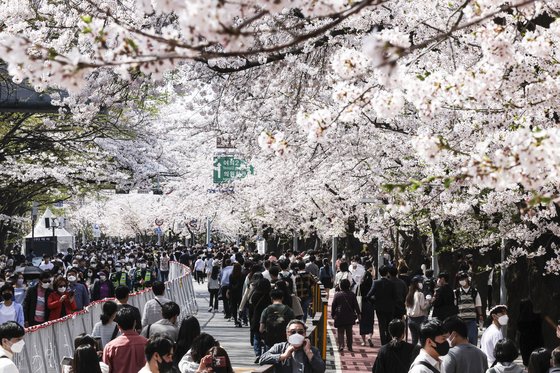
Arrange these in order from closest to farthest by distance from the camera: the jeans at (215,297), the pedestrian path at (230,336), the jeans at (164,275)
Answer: the pedestrian path at (230,336) → the jeans at (215,297) → the jeans at (164,275)

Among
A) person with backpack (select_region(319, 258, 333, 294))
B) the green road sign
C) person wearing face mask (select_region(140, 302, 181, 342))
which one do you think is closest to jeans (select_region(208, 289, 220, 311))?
person with backpack (select_region(319, 258, 333, 294))

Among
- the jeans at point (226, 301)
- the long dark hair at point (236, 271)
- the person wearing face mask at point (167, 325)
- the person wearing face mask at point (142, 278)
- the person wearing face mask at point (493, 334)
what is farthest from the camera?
the person wearing face mask at point (142, 278)

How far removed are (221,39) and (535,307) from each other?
12335mm

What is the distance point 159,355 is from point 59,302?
30.1 feet

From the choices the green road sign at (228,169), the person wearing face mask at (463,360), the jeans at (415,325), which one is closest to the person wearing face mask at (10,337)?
the person wearing face mask at (463,360)

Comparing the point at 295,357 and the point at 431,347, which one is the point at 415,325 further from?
the point at 431,347

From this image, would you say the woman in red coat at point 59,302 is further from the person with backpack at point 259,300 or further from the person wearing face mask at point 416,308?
the person wearing face mask at point 416,308

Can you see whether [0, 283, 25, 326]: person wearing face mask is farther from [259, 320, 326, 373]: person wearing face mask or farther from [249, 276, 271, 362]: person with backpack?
[259, 320, 326, 373]: person wearing face mask

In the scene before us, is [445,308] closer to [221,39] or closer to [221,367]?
[221,367]

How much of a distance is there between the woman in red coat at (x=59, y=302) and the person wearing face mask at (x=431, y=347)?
9.03m

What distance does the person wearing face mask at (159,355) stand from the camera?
A: 24.9 ft

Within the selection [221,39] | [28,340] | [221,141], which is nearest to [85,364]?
[28,340]

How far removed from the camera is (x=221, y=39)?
389 centimetres

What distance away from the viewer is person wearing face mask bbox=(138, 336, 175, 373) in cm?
757
